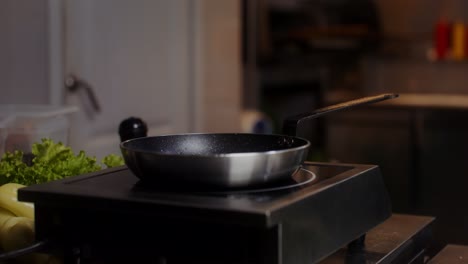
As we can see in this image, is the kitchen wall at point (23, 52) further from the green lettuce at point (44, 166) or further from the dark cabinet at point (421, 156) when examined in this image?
the dark cabinet at point (421, 156)

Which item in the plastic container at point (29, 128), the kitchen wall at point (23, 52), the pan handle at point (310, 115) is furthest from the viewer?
the kitchen wall at point (23, 52)

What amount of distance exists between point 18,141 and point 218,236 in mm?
709

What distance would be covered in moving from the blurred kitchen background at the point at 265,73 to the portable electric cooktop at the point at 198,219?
155 cm

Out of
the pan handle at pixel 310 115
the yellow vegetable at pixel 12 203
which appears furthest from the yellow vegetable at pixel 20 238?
the pan handle at pixel 310 115

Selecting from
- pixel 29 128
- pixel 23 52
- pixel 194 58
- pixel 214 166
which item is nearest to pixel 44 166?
pixel 29 128

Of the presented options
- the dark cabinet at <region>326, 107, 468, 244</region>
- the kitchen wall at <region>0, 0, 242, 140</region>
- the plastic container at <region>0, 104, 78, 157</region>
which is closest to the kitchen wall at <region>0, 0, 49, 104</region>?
the kitchen wall at <region>0, 0, 242, 140</region>

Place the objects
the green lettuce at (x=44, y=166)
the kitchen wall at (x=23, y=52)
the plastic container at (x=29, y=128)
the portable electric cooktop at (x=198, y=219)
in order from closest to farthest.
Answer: the portable electric cooktop at (x=198, y=219), the green lettuce at (x=44, y=166), the plastic container at (x=29, y=128), the kitchen wall at (x=23, y=52)

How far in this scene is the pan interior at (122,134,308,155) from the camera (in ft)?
3.54

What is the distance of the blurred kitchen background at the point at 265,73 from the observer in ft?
8.32

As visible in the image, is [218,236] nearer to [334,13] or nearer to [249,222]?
[249,222]

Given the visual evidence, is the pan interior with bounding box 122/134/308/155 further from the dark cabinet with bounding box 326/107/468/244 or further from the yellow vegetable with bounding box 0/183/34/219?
the dark cabinet with bounding box 326/107/468/244

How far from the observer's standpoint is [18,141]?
1459 millimetres

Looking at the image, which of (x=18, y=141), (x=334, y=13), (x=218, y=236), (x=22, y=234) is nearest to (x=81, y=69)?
(x=18, y=141)

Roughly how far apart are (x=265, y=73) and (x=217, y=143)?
9.86ft
